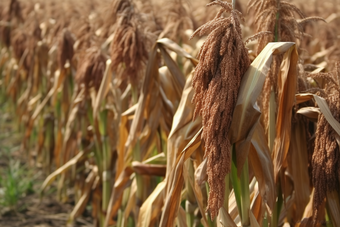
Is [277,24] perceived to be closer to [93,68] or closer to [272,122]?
[272,122]

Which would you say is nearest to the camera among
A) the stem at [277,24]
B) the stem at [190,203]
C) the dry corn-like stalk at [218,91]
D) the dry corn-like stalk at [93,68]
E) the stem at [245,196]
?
the dry corn-like stalk at [218,91]

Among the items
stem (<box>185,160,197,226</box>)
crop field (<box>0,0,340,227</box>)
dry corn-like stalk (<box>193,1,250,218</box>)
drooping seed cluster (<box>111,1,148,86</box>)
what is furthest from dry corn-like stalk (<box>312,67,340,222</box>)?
drooping seed cluster (<box>111,1,148,86</box>)

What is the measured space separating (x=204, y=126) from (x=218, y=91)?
13 centimetres

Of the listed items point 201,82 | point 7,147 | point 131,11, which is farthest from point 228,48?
point 7,147

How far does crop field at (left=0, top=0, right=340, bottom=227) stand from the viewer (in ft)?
5.32

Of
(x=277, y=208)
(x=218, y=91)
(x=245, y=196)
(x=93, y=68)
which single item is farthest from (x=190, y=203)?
(x=93, y=68)

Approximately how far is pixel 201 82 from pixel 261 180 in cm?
52

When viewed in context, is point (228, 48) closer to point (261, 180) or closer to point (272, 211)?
point (261, 180)

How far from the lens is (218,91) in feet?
5.16

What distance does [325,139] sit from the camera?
181 centimetres

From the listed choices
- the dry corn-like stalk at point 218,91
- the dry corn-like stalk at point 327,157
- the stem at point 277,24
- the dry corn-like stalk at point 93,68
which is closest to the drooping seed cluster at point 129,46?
the dry corn-like stalk at point 93,68

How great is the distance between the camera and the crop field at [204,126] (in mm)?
1621

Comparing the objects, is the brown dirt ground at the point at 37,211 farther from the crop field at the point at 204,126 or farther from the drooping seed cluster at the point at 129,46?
the drooping seed cluster at the point at 129,46

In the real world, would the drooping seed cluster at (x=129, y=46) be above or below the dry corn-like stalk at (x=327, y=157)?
above
